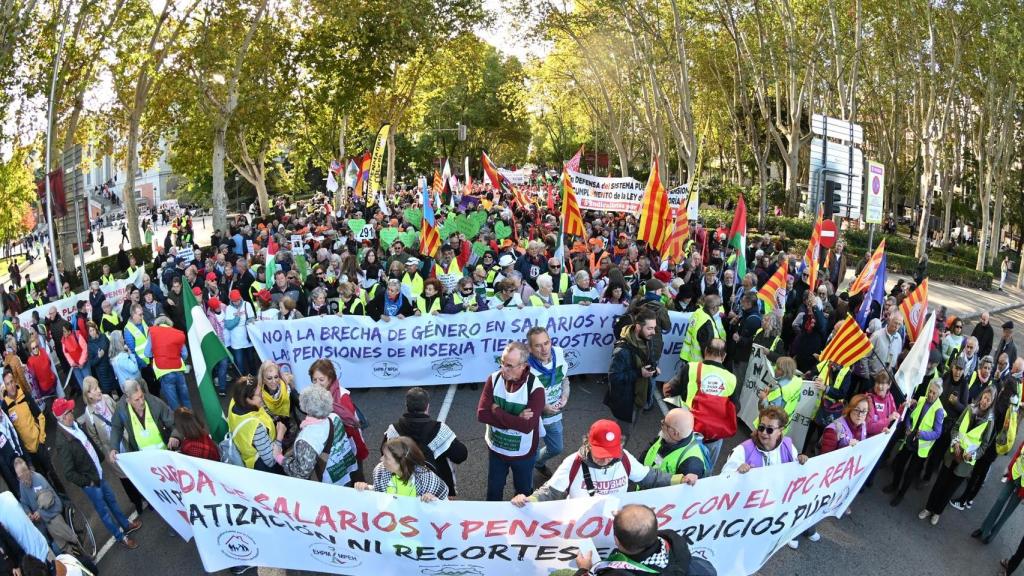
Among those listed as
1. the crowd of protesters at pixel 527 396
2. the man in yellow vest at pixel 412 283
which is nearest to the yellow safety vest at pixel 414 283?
the man in yellow vest at pixel 412 283

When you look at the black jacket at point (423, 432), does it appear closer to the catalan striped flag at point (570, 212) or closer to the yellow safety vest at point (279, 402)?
the yellow safety vest at point (279, 402)

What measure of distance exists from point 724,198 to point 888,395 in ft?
124

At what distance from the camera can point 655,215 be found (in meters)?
12.6

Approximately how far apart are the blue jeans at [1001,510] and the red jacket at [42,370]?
32.5ft

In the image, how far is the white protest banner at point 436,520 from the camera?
461cm

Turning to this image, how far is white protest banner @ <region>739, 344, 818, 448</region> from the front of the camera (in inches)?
283

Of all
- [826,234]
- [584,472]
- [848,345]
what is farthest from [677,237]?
[584,472]

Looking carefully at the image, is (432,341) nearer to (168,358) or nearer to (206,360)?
(168,358)

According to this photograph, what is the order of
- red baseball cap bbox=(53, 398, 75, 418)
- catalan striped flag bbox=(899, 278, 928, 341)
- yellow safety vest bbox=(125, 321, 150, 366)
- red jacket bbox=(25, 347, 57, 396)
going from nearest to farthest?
red baseball cap bbox=(53, 398, 75, 418)
red jacket bbox=(25, 347, 57, 396)
yellow safety vest bbox=(125, 321, 150, 366)
catalan striped flag bbox=(899, 278, 928, 341)

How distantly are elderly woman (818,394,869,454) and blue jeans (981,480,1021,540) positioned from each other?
1.29m

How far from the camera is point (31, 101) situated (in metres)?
19.2

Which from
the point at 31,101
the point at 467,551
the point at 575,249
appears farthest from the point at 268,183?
the point at 467,551

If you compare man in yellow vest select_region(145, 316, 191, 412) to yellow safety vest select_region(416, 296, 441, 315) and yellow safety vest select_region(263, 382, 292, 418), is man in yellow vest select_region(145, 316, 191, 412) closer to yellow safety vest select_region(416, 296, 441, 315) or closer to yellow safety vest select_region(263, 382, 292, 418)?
yellow safety vest select_region(263, 382, 292, 418)

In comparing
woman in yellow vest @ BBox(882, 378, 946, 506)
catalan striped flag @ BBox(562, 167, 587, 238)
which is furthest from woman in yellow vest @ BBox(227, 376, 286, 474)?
catalan striped flag @ BBox(562, 167, 587, 238)
